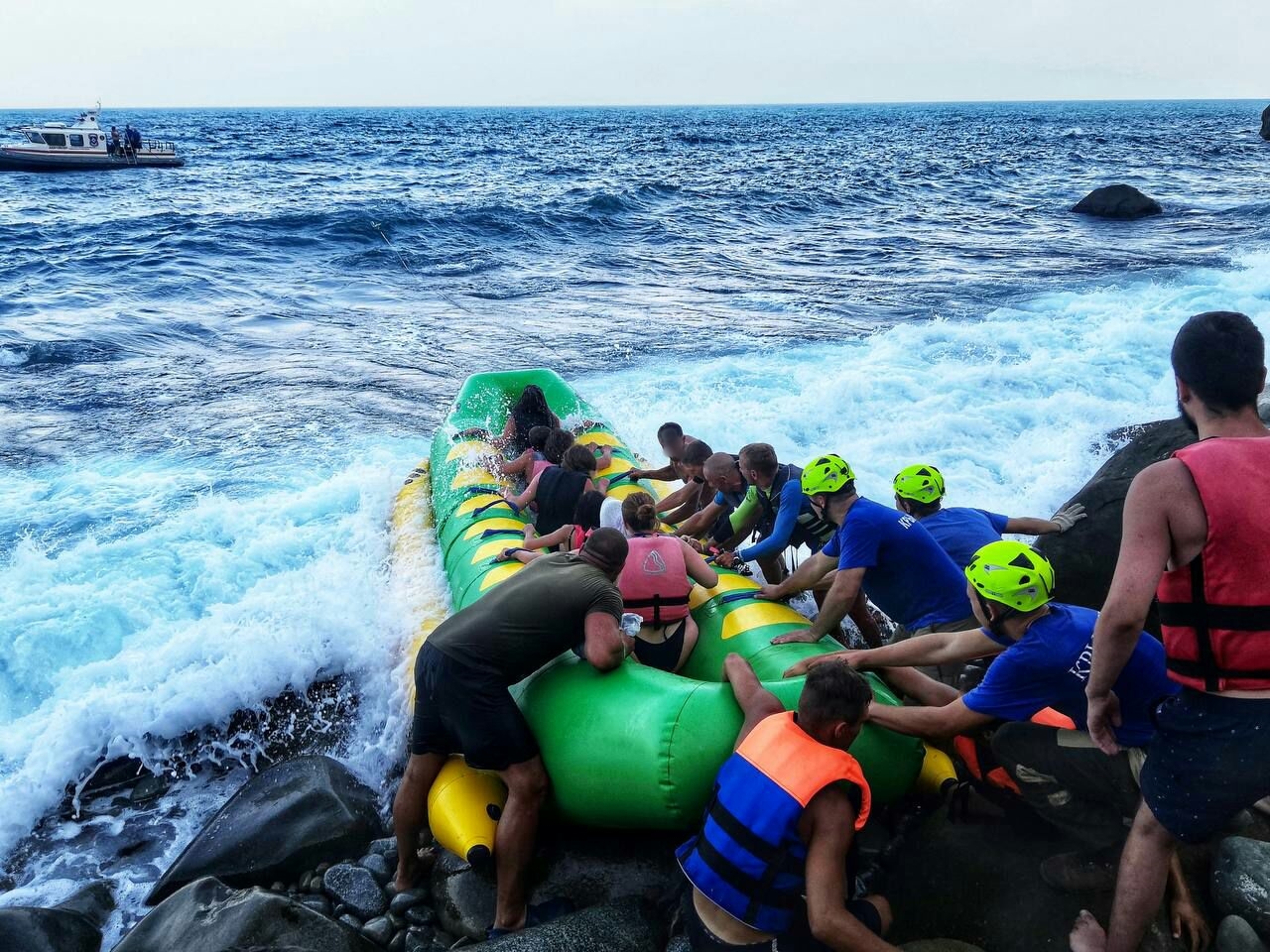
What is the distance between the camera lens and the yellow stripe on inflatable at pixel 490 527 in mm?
6031

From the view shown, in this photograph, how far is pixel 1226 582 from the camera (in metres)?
2.35

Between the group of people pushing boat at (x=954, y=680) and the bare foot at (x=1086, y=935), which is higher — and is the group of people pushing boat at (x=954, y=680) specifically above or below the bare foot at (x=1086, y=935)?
above

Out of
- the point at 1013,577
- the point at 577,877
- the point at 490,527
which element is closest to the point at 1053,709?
the point at 1013,577

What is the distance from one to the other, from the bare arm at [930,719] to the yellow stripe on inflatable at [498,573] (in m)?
2.38

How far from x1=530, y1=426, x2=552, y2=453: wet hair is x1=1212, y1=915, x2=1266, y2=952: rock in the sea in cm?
488

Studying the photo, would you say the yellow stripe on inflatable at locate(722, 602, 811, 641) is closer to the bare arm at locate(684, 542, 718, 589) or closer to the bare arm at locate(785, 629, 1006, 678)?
the bare arm at locate(684, 542, 718, 589)

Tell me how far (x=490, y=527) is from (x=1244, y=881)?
438 cm

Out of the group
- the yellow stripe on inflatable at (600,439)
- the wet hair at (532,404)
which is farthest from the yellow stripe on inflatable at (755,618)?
the wet hair at (532,404)

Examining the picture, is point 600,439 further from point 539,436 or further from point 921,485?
point 921,485

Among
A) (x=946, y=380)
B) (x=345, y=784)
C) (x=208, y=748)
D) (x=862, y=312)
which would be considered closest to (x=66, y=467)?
(x=208, y=748)

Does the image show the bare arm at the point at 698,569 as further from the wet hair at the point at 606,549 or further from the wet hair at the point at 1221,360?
the wet hair at the point at 1221,360

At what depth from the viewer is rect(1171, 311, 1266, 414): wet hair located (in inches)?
94.3

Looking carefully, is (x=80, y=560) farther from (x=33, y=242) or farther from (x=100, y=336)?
(x=33, y=242)

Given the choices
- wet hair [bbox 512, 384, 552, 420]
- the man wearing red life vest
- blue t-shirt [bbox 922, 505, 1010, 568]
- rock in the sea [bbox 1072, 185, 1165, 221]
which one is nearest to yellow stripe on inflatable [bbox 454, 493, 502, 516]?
wet hair [bbox 512, 384, 552, 420]
